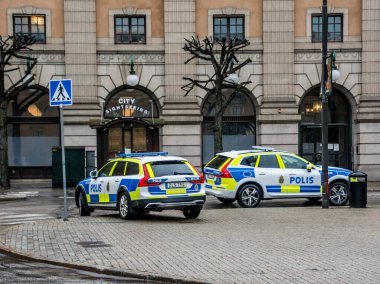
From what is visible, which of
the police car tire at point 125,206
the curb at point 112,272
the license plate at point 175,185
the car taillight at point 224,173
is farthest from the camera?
the car taillight at point 224,173

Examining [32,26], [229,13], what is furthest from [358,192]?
[32,26]

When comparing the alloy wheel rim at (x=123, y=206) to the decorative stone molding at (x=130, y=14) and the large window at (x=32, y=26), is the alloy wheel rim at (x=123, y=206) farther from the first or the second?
the large window at (x=32, y=26)

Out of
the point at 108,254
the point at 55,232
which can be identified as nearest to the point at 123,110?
the point at 55,232

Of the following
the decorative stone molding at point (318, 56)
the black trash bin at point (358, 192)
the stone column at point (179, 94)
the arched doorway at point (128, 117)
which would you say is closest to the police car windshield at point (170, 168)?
the black trash bin at point (358, 192)

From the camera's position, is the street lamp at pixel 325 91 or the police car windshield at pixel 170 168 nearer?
the police car windshield at pixel 170 168

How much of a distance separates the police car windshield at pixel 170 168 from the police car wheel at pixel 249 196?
170 inches

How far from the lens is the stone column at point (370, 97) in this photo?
33.5 m

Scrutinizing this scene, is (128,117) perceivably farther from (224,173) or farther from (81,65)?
(224,173)

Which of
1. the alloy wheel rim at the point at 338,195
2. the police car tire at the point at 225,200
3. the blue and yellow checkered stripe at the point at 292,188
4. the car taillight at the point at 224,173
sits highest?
the car taillight at the point at 224,173

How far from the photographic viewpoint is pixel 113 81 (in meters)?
33.1

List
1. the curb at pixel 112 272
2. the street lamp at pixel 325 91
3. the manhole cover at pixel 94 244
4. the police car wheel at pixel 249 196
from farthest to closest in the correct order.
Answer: the police car wheel at pixel 249 196, the street lamp at pixel 325 91, the manhole cover at pixel 94 244, the curb at pixel 112 272

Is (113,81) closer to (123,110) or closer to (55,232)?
(123,110)

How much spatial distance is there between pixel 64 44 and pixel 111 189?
57.2 ft

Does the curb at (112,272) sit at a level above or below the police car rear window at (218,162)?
below
